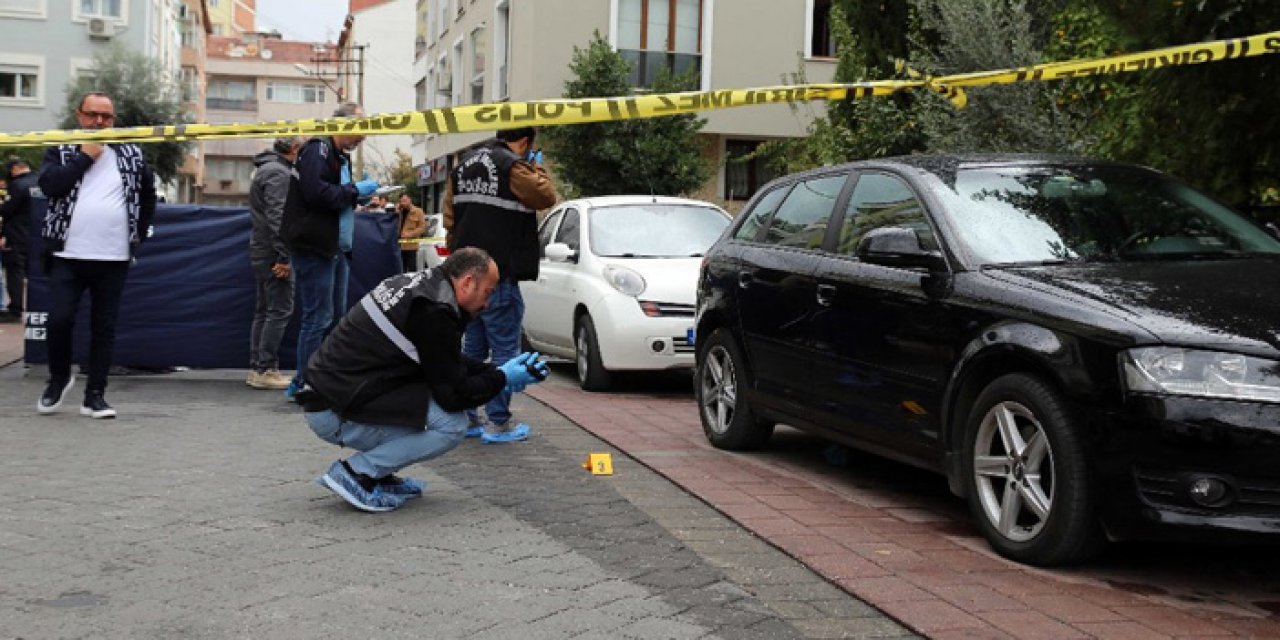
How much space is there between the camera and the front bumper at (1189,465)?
15.0 ft

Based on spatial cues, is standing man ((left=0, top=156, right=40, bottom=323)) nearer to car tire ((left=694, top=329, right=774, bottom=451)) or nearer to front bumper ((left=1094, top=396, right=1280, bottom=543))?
car tire ((left=694, top=329, right=774, bottom=451))

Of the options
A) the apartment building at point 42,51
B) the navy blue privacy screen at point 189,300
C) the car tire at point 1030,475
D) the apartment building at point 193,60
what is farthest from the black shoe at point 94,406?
the apartment building at point 193,60

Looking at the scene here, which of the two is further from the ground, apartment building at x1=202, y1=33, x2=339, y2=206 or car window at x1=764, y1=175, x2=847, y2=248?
apartment building at x1=202, y1=33, x2=339, y2=206

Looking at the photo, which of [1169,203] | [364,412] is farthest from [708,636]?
[1169,203]

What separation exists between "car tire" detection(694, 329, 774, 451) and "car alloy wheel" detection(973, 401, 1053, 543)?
2.23 meters

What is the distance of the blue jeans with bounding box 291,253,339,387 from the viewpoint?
31.5 feet

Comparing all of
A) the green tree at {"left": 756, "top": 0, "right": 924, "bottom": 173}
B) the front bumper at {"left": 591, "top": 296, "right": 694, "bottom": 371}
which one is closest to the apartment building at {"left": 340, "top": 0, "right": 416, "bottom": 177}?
the green tree at {"left": 756, "top": 0, "right": 924, "bottom": 173}

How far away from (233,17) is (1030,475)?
457 feet

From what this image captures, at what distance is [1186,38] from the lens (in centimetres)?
719

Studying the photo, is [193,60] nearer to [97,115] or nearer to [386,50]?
[386,50]

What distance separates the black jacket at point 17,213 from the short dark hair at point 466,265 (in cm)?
828

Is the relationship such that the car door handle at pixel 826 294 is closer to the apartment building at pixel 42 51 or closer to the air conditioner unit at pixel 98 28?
the apartment building at pixel 42 51

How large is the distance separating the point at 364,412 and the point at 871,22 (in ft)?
31.6

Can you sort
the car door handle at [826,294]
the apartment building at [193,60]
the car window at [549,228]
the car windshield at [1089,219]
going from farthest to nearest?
the apartment building at [193,60] → the car window at [549,228] → the car door handle at [826,294] → the car windshield at [1089,219]
